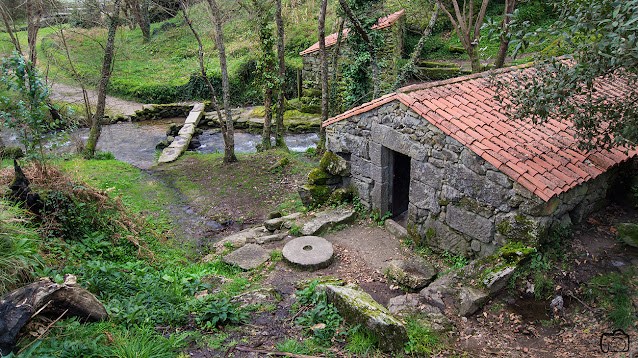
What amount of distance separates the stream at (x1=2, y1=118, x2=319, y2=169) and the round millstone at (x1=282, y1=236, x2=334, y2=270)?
27.7 ft

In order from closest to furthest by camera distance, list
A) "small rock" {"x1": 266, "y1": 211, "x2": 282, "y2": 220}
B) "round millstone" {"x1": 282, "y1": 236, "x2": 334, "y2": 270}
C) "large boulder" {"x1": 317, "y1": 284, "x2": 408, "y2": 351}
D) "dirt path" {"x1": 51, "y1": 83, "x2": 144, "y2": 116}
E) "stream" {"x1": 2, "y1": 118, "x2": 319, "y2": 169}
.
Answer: "large boulder" {"x1": 317, "y1": 284, "x2": 408, "y2": 351}, "round millstone" {"x1": 282, "y1": 236, "x2": 334, "y2": 270}, "small rock" {"x1": 266, "y1": 211, "x2": 282, "y2": 220}, "stream" {"x1": 2, "y1": 118, "x2": 319, "y2": 169}, "dirt path" {"x1": 51, "y1": 83, "x2": 144, "y2": 116}

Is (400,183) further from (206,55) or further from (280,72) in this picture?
(206,55)

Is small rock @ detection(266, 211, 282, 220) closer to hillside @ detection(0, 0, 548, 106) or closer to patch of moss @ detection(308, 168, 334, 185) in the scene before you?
patch of moss @ detection(308, 168, 334, 185)

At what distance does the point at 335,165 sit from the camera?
9141 mm

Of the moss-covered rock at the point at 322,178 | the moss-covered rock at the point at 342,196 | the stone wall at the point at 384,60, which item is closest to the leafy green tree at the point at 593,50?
the moss-covered rock at the point at 342,196

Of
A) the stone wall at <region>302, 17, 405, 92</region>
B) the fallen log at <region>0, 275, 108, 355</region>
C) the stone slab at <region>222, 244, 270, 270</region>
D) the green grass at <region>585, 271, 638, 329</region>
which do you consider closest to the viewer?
the fallen log at <region>0, 275, 108, 355</region>

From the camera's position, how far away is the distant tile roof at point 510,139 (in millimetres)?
5742

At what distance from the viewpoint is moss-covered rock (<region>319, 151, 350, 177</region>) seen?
29.7 feet

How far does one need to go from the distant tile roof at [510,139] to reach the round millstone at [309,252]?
2.86 meters

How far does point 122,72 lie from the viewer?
2483 centimetres

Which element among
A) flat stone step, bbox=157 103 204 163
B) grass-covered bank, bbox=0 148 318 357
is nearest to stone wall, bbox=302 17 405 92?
flat stone step, bbox=157 103 204 163

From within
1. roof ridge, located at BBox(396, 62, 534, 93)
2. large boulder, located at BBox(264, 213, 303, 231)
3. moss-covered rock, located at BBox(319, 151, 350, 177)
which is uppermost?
roof ridge, located at BBox(396, 62, 534, 93)

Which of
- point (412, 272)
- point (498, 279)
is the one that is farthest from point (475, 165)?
→ point (412, 272)

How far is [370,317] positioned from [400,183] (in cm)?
500
